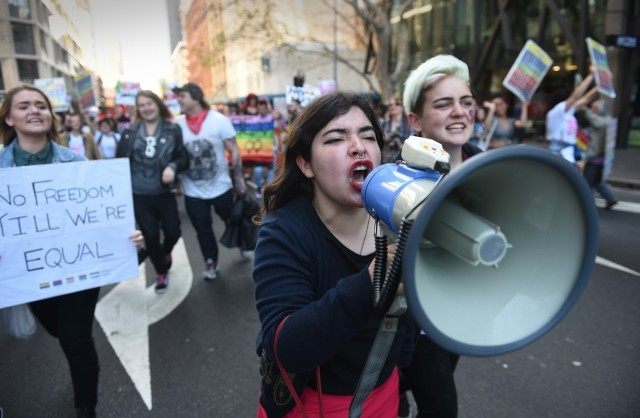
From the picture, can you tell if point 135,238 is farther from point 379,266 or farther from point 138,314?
point 379,266

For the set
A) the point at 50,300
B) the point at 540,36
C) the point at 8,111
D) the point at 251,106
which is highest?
the point at 540,36

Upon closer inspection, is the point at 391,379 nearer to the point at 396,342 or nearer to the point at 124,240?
the point at 396,342

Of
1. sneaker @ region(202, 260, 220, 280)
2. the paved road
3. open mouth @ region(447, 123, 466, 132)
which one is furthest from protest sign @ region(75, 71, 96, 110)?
open mouth @ region(447, 123, 466, 132)

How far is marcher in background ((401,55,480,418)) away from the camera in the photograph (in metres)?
1.78

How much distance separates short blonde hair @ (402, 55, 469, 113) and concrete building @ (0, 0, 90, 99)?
2248 millimetres

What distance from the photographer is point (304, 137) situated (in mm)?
1349

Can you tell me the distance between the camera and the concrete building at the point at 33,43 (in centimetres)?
372

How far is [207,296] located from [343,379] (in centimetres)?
298

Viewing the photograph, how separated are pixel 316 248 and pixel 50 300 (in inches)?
69.6

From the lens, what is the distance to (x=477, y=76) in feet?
62.6

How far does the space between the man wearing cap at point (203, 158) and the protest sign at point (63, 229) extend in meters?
1.63

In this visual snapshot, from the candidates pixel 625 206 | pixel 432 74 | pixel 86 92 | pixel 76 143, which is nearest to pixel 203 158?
pixel 432 74

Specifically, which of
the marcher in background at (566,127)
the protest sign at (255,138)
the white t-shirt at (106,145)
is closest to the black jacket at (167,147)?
the protest sign at (255,138)

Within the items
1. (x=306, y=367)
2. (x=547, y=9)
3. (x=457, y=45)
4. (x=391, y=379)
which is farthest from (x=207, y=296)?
(x=457, y=45)
